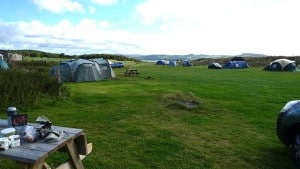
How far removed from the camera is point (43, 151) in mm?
3645

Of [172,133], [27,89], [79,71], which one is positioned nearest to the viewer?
[172,133]

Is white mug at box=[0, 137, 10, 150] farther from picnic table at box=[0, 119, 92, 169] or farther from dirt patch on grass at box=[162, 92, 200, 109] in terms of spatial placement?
dirt patch on grass at box=[162, 92, 200, 109]

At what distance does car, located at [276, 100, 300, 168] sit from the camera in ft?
20.2

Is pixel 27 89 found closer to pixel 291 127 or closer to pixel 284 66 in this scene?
pixel 291 127

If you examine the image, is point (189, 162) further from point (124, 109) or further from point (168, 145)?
point (124, 109)

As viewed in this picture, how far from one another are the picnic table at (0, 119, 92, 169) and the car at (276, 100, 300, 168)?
3.87m

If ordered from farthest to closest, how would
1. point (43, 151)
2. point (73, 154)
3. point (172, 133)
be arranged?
point (172, 133), point (73, 154), point (43, 151)

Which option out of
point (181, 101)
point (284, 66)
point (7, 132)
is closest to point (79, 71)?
point (181, 101)

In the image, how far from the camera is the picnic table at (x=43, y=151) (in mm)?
3488

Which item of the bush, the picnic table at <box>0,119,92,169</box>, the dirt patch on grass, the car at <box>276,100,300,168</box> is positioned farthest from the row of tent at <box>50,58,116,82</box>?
the picnic table at <box>0,119,92,169</box>

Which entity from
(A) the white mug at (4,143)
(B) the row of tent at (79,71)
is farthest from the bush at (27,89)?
(B) the row of tent at (79,71)

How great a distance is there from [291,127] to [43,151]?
4.76m

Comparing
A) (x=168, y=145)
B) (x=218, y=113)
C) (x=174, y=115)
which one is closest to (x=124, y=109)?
(x=174, y=115)

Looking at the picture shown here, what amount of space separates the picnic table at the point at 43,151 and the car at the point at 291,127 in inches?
152
